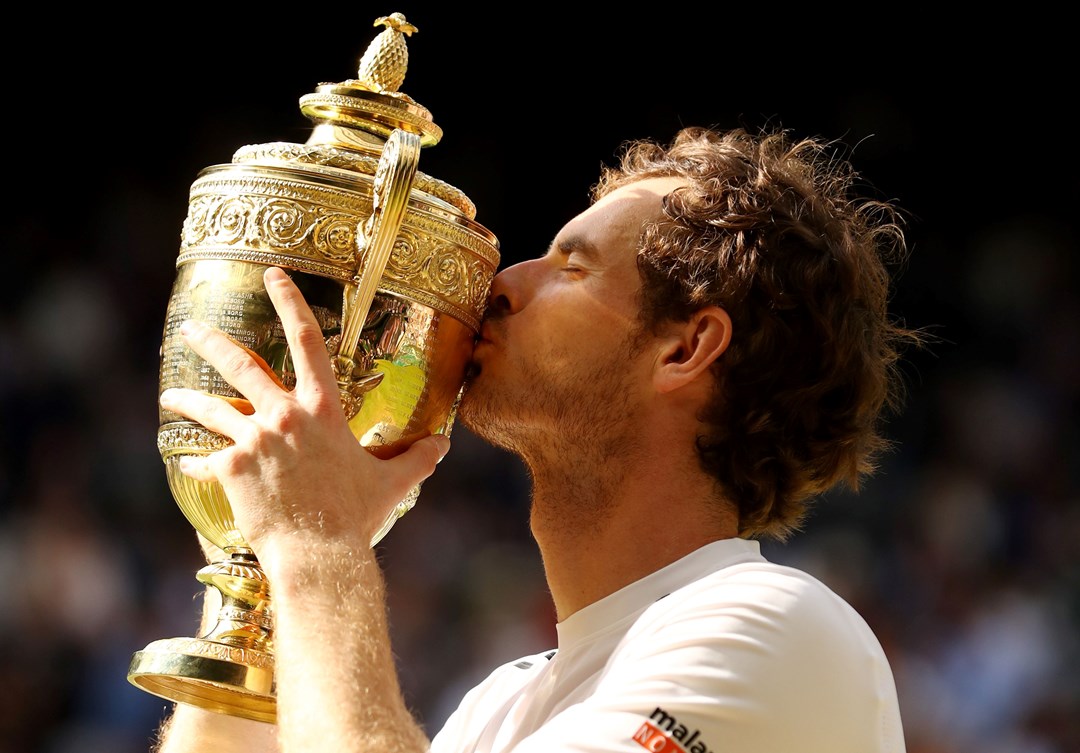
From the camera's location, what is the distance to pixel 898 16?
295 inches

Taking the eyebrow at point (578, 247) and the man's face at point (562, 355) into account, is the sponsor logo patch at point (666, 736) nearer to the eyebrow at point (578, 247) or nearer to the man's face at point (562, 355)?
the man's face at point (562, 355)

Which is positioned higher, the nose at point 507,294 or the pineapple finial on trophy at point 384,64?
the pineapple finial on trophy at point 384,64

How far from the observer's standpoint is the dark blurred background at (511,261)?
6.36m

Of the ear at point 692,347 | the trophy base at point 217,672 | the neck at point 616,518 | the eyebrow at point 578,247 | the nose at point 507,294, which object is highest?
the eyebrow at point 578,247

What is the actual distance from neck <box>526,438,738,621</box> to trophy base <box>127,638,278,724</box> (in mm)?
505

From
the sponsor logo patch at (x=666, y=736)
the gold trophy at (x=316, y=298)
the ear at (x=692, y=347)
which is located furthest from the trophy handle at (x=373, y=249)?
the sponsor logo patch at (x=666, y=736)

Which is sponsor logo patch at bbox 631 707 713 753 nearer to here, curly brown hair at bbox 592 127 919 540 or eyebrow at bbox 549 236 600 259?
curly brown hair at bbox 592 127 919 540

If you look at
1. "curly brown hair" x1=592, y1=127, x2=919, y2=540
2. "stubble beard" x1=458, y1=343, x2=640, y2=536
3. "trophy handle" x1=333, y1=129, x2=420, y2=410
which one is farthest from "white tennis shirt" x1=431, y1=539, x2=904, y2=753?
"trophy handle" x1=333, y1=129, x2=420, y2=410

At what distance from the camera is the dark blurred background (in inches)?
250

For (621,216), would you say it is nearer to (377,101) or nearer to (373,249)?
(377,101)

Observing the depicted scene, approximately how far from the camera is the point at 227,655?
7.07 feet

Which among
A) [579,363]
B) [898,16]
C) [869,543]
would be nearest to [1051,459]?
[869,543]

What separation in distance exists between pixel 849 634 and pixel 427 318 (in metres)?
0.77

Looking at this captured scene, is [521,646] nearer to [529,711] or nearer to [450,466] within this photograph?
[450,466]
